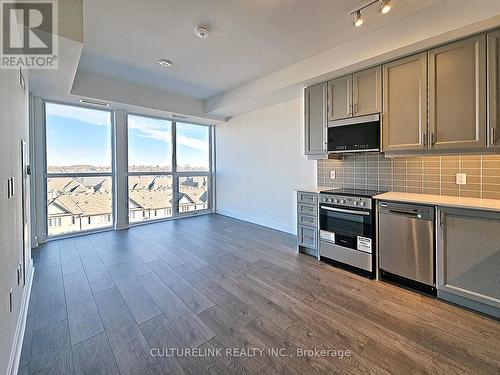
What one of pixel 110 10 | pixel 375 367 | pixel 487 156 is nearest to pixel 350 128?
pixel 487 156

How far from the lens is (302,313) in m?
1.98

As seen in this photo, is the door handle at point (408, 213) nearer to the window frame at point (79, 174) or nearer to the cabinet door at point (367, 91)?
the cabinet door at point (367, 91)

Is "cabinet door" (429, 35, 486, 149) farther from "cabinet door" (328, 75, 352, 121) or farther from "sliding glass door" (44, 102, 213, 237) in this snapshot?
"sliding glass door" (44, 102, 213, 237)

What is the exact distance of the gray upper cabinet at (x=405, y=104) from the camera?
2.39 m

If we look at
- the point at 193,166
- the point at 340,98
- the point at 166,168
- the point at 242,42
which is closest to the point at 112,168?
the point at 166,168

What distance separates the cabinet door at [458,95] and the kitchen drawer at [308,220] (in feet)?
5.18

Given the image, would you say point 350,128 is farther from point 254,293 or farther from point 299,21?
point 254,293

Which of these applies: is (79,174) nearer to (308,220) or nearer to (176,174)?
(176,174)

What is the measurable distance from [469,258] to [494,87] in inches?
60.8

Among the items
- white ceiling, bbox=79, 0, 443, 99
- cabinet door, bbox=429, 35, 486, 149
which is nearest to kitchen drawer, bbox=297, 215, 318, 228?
cabinet door, bbox=429, 35, 486, 149

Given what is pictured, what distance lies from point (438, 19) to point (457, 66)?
1.57ft

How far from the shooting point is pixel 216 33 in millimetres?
2592

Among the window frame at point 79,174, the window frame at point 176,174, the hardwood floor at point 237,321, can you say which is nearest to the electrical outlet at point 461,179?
the hardwood floor at point 237,321

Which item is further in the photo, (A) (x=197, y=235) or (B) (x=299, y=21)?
(A) (x=197, y=235)
